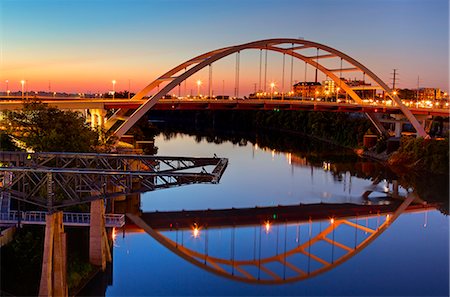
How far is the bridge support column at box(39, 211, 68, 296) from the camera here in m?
12.0

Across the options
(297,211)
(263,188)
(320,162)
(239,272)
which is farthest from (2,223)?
(320,162)

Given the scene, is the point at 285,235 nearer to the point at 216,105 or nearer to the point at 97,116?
Result: the point at 216,105

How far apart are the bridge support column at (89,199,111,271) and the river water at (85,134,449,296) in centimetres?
Result: 71

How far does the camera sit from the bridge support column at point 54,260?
11984 millimetres

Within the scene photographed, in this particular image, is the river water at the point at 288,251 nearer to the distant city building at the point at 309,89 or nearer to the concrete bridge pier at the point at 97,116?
the concrete bridge pier at the point at 97,116

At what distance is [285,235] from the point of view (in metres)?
20.2

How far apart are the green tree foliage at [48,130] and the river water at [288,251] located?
3518 mm

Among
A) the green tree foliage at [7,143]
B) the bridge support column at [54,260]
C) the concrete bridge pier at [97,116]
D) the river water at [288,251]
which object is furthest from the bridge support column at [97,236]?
the concrete bridge pier at [97,116]

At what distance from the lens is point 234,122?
285 ft

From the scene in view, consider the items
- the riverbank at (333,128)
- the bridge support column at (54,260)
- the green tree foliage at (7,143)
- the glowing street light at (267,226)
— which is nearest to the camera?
the bridge support column at (54,260)

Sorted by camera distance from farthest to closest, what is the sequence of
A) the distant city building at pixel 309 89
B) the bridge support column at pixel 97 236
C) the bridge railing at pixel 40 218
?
the distant city building at pixel 309 89, the bridge support column at pixel 97 236, the bridge railing at pixel 40 218

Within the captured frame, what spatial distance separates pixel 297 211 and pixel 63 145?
10471 millimetres

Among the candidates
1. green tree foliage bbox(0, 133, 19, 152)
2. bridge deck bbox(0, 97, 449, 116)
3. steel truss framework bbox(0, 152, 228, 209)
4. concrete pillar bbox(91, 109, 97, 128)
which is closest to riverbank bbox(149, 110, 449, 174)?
bridge deck bbox(0, 97, 449, 116)

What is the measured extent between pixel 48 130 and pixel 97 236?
233 inches
